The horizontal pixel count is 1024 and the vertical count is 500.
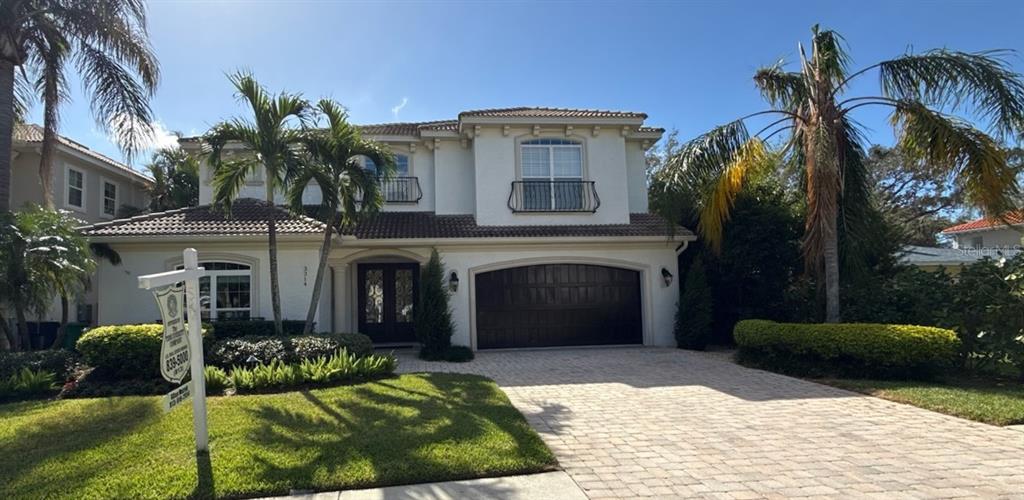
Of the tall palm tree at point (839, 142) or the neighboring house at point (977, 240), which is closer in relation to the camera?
the tall palm tree at point (839, 142)

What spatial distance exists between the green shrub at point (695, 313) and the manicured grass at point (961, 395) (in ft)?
14.6

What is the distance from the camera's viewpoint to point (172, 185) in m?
20.3

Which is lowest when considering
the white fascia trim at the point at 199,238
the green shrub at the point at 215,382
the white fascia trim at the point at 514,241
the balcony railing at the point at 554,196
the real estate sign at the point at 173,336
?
the green shrub at the point at 215,382

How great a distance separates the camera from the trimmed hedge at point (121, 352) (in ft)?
29.3

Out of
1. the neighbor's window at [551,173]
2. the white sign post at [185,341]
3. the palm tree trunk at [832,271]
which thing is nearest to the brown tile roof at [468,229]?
the neighbor's window at [551,173]

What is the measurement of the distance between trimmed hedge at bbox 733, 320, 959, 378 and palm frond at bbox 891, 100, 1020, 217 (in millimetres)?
2698

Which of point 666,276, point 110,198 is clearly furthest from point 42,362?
point 666,276

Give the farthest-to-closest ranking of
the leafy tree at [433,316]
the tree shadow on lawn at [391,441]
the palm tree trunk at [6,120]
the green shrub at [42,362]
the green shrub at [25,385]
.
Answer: the leafy tree at [433,316] < the palm tree trunk at [6,120] < the green shrub at [42,362] < the green shrub at [25,385] < the tree shadow on lawn at [391,441]

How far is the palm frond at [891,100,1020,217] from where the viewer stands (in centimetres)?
934

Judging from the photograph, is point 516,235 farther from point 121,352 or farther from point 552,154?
point 121,352

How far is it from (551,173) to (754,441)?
10339 millimetres

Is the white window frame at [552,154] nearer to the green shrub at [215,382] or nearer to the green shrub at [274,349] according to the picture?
the green shrub at [274,349]

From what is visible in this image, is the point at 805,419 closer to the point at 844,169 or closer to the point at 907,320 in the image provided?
the point at 907,320

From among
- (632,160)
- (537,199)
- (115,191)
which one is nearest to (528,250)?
(537,199)
